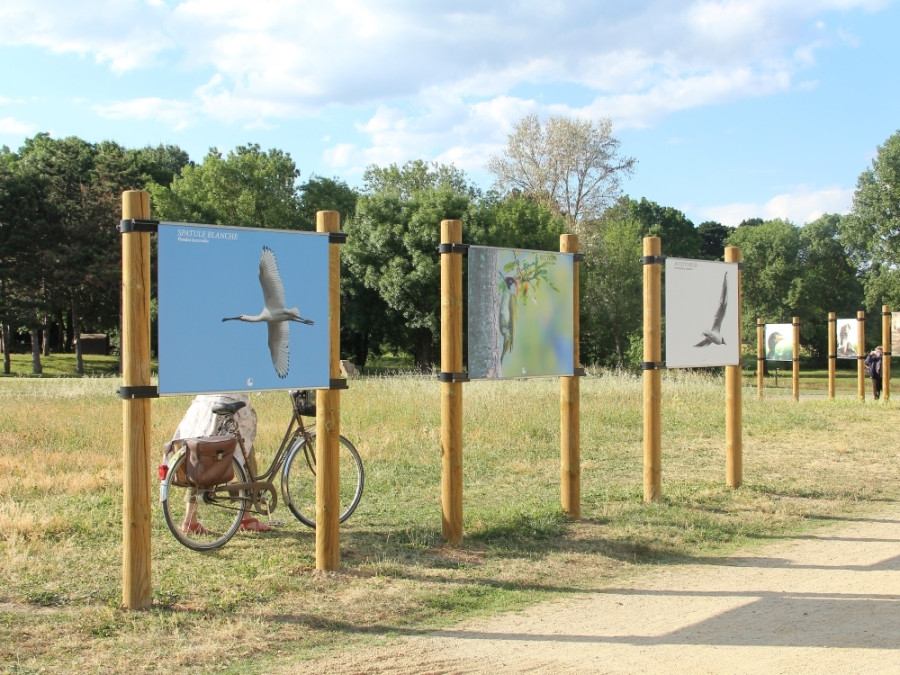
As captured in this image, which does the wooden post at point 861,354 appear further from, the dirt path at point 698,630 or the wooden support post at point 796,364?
the dirt path at point 698,630

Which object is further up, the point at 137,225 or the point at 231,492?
the point at 137,225

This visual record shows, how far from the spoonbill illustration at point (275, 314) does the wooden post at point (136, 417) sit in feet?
2.60

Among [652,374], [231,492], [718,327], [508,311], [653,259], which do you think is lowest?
[231,492]

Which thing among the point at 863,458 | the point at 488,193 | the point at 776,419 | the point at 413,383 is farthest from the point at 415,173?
the point at 863,458

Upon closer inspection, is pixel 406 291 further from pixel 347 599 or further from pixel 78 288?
pixel 347 599

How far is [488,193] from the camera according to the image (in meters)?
45.0

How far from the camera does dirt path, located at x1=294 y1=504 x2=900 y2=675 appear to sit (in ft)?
13.8

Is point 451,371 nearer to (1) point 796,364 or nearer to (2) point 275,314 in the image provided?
(2) point 275,314

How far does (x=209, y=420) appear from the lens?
655 cm

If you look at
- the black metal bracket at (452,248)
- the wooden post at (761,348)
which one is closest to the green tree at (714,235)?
the wooden post at (761,348)

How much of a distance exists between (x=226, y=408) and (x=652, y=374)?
426cm

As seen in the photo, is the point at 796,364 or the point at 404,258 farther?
the point at 404,258

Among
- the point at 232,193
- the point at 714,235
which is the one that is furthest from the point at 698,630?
the point at 714,235

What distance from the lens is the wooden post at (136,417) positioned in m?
4.93
